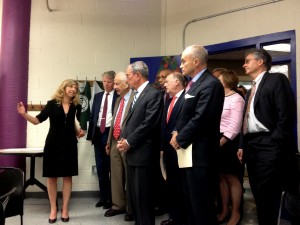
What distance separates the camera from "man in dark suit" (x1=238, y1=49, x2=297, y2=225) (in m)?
2.21

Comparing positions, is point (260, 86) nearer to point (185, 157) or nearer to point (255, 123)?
point (255, 123)

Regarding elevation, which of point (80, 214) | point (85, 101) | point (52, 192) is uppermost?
point (85, 101)

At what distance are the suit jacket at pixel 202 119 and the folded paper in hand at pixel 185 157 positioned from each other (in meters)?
0.03

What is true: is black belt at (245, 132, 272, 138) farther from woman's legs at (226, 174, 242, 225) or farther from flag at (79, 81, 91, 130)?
flag at (79, 81, 91, 130)

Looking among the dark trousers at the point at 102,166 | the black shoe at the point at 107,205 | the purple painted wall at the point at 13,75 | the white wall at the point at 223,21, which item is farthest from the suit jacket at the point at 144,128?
the purple painted wall at the point at 13,75

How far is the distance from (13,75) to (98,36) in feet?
4.19

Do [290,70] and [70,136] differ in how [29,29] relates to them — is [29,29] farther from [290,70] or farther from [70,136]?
[290,70]

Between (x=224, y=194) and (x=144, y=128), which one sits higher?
(x=144, y=128)

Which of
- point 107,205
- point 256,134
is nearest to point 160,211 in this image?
point 107,205

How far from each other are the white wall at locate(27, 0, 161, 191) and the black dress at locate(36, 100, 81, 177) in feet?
3.80

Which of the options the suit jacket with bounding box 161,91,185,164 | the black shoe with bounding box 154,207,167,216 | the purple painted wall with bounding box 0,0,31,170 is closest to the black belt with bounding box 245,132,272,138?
the suit jacket with bounding box 161,91,185,164

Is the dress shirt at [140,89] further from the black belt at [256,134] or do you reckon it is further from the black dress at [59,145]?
the black belt at [256,134]

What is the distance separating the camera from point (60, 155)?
309cm

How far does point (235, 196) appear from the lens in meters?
2.93
